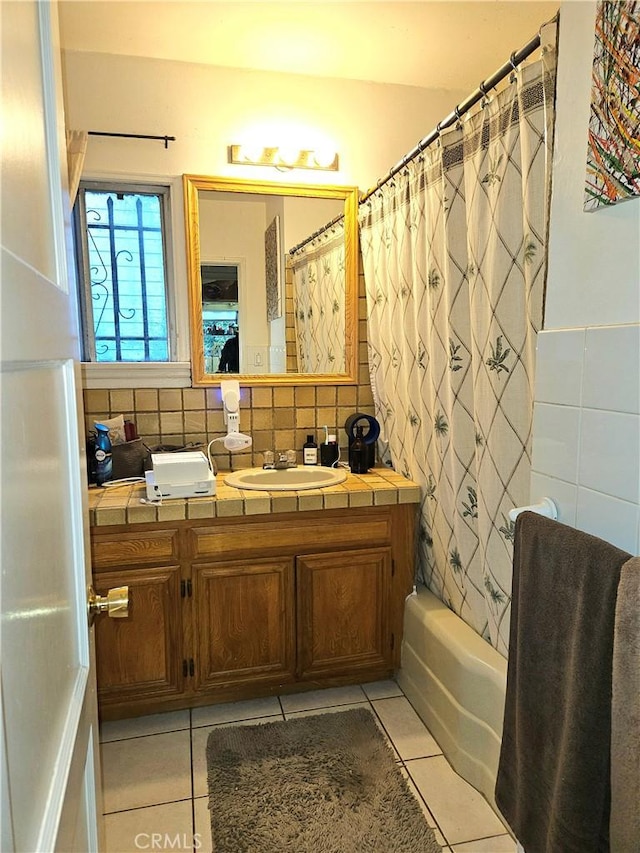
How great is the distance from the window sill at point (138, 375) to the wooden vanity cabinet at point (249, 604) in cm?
70

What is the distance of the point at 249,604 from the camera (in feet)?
6.88

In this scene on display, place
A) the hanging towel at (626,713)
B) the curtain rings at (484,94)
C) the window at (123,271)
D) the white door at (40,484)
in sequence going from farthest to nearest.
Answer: the window at (123,271) → the curtain rings at (484,94) → the hanging towel at (626,713) → the white door at (40,484)

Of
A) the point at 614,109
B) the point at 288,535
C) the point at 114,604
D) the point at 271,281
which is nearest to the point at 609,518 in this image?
the point at 614,109

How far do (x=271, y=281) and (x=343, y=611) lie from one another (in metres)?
1.44

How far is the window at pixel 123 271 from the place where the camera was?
7.51 ft

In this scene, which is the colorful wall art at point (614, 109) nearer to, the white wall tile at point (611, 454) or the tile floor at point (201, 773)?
the white wall tile at point (611, 454)

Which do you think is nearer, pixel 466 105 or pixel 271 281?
pixel 466 105

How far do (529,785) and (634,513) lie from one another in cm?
57

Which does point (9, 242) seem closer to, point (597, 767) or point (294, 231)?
point (597, 767)

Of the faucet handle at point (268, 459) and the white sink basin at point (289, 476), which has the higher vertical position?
the faucet handle at point (268, 459)

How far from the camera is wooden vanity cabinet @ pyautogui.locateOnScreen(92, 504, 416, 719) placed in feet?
6.54

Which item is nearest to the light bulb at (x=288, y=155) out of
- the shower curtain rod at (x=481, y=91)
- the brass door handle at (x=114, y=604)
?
the shower curtain rod at (x=481, y=91)

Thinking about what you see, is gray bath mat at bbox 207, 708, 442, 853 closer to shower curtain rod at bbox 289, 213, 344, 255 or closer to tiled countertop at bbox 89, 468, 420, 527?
tiled countertop at bbox 89, 468, 420, 527

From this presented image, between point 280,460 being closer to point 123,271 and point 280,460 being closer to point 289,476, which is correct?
point 289,476
